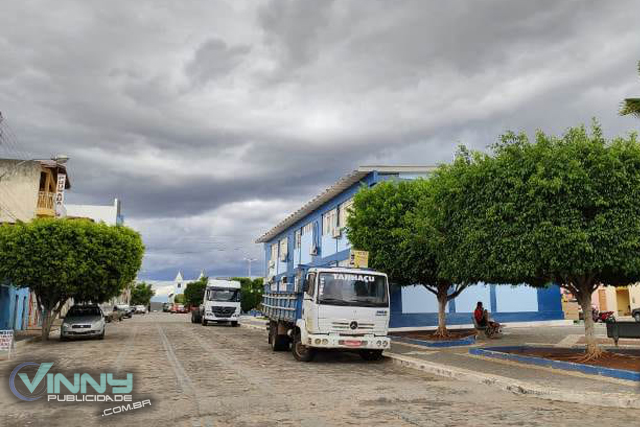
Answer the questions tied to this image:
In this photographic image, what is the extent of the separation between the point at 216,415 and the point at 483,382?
239 inches

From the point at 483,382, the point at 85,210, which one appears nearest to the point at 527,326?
the point at 483,382

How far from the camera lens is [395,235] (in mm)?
20547

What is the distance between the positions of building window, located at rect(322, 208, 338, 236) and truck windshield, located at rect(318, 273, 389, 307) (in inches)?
719

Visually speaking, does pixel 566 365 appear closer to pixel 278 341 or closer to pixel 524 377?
pixel 524 377

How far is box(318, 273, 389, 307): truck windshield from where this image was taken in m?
14.6

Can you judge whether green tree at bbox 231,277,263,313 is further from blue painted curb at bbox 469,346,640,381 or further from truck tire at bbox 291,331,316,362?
blue painted curb at bbox 469,346,640,381

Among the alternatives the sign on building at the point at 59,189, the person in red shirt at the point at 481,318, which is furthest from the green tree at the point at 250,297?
the person in red shirt at the point at 481,318

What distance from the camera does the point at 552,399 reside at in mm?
9414

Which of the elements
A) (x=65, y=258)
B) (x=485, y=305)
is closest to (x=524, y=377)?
(x=65, y=258)

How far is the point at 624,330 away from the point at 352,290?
6.98 m

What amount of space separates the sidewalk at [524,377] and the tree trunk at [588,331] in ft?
4.47

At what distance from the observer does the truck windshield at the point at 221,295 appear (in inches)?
1492

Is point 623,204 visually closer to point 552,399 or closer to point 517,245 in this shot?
point 517,245

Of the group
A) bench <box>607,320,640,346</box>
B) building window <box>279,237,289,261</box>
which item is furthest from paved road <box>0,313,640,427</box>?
building window <box>279,237,289,261</box>
